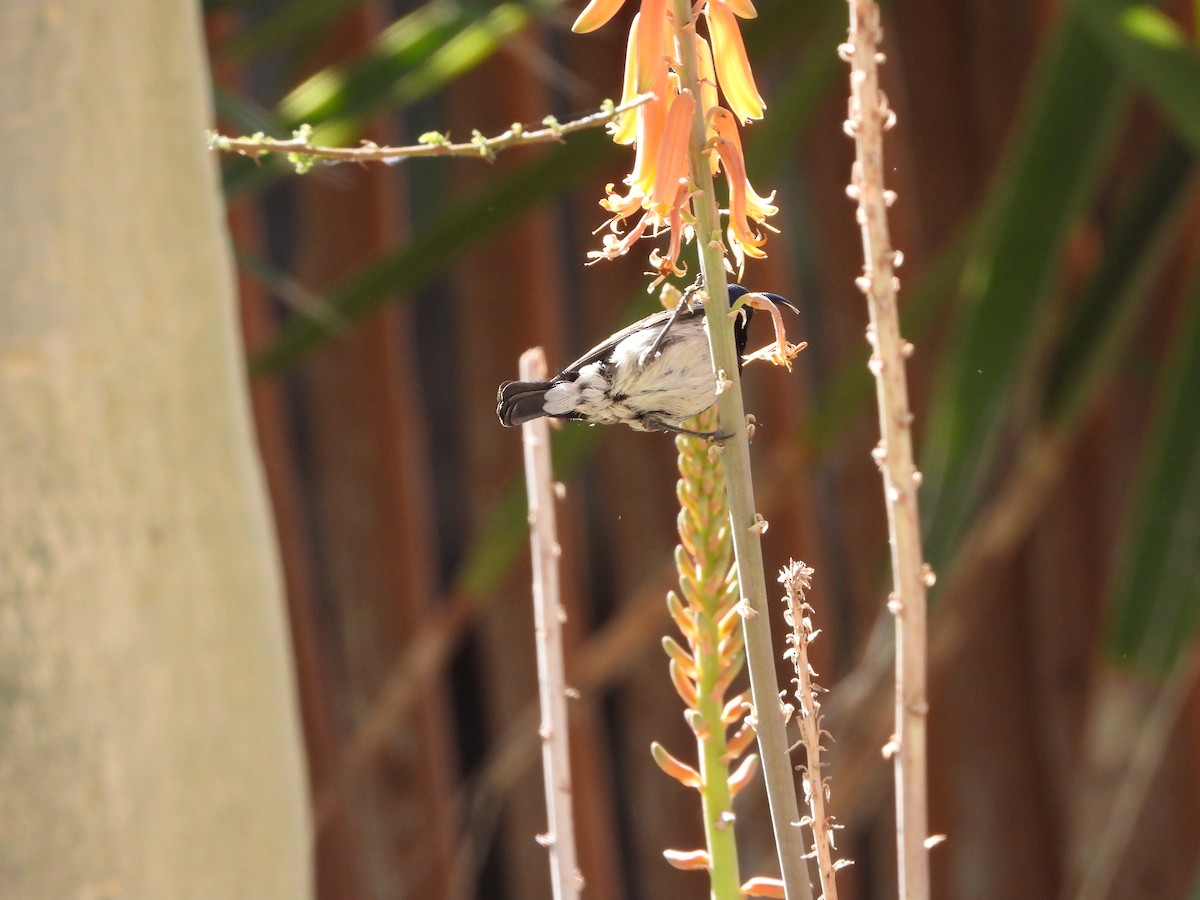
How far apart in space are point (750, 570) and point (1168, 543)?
1.09 m

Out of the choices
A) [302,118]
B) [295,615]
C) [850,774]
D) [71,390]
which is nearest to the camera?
[71,390]

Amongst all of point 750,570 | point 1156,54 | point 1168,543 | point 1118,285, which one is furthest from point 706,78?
point 1118,285

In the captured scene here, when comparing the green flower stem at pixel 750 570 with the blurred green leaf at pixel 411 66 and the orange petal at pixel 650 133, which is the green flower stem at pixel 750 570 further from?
the blurred green leaf at pixel 411 66

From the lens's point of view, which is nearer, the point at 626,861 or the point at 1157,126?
the point at 1157,126

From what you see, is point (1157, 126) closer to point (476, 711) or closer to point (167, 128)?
point (476, 711)

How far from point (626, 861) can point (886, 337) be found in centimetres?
184

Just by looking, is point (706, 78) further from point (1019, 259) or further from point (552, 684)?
point (1019, 259)

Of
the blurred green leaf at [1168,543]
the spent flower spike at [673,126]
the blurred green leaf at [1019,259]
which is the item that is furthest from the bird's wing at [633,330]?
the blurred green leaf at [1168,543]

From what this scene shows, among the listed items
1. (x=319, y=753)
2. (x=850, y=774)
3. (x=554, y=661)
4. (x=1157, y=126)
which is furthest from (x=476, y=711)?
(x=554, y=661)

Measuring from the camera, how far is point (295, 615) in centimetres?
180

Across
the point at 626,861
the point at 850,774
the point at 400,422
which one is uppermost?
the point at 400,422

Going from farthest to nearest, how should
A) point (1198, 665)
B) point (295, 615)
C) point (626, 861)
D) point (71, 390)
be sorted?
point (626, 861)
point (295, 615)
point (1198, 665)
point (71, 390)

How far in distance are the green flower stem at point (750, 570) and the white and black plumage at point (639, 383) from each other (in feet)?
0.35

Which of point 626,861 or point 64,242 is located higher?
point 64,242
